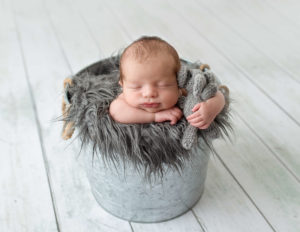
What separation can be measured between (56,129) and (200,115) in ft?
2.03

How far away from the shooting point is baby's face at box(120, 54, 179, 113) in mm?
672

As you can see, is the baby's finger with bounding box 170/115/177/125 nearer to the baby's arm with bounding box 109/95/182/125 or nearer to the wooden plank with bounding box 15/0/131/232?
the baby's arm with bounding box 109/95/182/125

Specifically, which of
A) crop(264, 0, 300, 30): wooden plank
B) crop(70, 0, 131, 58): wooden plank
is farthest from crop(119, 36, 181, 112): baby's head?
crop(264, 0, 300, 30): wooden plank

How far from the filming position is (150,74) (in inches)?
26.5

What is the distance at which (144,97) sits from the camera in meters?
0.70

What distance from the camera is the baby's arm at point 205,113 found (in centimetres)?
69

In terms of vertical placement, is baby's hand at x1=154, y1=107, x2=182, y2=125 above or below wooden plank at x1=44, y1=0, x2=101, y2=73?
above

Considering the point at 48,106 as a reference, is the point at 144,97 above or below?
above

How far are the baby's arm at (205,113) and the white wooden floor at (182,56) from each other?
12.0 inches

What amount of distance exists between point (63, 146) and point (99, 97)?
361 millimetres

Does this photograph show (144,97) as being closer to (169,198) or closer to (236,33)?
(169,198)

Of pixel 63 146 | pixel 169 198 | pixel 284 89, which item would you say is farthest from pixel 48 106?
pixel 284 89

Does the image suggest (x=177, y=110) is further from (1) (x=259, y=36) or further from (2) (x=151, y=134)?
(1) (x=259, y=36)

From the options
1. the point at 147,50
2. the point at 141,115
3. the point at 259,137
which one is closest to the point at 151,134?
the point at 141,115
